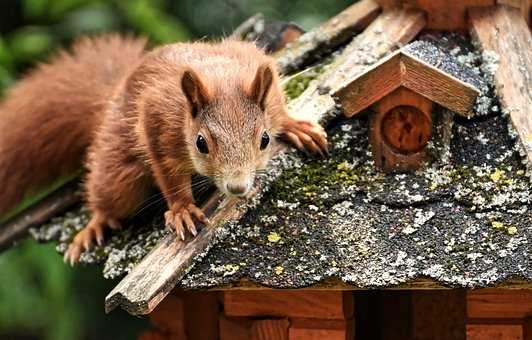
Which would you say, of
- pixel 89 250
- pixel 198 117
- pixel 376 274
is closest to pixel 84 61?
pixel 89 250

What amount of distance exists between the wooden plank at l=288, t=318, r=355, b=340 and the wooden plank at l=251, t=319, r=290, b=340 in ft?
0.06

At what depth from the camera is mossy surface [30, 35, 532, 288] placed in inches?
116

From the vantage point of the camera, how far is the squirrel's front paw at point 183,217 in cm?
317

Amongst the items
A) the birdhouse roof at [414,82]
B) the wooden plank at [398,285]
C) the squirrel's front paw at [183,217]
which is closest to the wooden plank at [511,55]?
the birdhouse roof at [414,82]

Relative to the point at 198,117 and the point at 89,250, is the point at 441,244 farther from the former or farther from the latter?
the point at 89,250

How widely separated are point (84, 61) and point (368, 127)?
52.7 inches

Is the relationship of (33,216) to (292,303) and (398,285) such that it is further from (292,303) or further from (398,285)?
(398,285)

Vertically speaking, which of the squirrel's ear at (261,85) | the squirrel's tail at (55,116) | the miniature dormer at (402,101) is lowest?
the miniature dormer at (402,101)

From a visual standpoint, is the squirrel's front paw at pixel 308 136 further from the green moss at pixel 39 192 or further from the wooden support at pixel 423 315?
the green moss at pixel 39 192

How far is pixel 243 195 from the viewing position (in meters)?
3.05

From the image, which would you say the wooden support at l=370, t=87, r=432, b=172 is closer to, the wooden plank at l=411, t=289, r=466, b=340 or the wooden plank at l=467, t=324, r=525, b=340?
the wooden plank at l=467, t=324, r=525, b=340

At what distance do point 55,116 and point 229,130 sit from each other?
1.13 meters

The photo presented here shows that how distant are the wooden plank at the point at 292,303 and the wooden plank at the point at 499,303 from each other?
0.32 meters

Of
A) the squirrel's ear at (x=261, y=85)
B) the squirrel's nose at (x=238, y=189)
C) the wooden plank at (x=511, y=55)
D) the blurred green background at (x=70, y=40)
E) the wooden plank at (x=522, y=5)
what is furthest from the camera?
the blurred green background at (x=70, y=40)
